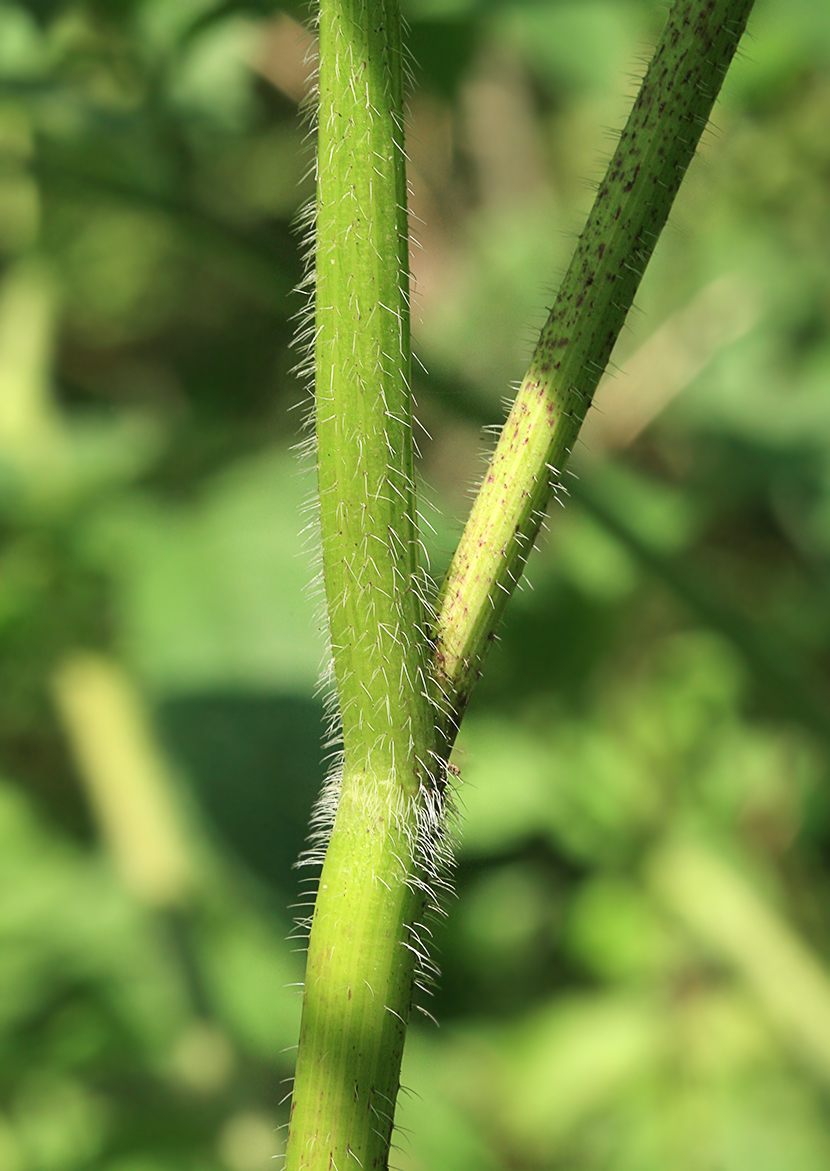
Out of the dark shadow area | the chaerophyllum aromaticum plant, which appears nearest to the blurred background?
the dark shadow area

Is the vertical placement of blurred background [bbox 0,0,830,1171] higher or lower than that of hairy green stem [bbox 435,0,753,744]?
higher

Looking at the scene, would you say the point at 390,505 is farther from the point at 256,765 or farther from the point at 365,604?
the point at 256,765

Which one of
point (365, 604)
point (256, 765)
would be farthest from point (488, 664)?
point (365, 604)

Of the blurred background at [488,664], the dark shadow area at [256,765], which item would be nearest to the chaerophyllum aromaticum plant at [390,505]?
the blurred background at [488,664]

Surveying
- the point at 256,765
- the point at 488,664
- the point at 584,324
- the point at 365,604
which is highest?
the point at 488,664

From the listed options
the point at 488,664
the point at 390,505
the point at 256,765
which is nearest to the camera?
the point at 390,505

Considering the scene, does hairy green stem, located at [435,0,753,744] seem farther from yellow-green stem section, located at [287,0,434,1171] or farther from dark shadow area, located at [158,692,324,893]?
dark shadow area, located at [158,692,324,893]

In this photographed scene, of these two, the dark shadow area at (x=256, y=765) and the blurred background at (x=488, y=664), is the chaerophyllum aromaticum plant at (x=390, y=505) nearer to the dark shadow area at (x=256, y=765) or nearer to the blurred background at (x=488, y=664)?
the blurred background at (x=488, y=664)
